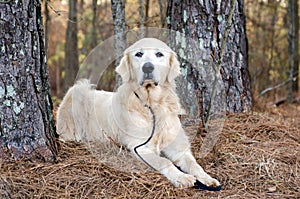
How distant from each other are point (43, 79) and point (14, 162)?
0.59 meters

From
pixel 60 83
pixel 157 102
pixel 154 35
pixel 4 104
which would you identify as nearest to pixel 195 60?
pixel 154 35

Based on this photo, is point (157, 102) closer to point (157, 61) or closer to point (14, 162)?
point (157, 61)

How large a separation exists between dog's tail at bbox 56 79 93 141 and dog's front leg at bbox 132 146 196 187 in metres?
0.98

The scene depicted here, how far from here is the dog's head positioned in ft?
10.7

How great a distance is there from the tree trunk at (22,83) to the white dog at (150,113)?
72cm

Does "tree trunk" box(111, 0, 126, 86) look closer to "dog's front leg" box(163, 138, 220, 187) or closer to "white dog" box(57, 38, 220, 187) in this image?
"white dog" box(57, 38, 220, 187)

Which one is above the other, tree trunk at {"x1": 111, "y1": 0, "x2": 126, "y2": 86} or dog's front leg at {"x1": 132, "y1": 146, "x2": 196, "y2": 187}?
tree trunk at {"x1": 111, "y1": 0, "x2": 126, "y2": 86}

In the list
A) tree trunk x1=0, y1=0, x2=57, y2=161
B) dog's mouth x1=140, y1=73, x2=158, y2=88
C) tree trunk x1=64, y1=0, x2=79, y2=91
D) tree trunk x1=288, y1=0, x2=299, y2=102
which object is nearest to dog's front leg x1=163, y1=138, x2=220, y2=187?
dog's mouth x1=140, y1=73, x2=158, y2=88

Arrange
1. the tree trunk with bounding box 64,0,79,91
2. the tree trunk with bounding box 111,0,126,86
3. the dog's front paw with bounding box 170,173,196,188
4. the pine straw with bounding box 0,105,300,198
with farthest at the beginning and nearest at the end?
the tree trunk with bounding box 64,0,79,91, the tree trunk with bounding box 111,0,126,86, the dog's front paw with bounding box 170,173,196,188, the pine straw with bounding box 0,105,300,198

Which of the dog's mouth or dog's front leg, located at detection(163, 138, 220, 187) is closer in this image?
dog's front leg, located at detection(163, 138, 220, 187)

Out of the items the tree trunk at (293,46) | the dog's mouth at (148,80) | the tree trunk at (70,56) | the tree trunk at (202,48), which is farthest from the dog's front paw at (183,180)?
the tree trunk at (70,56)

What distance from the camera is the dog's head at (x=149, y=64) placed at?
3.26m

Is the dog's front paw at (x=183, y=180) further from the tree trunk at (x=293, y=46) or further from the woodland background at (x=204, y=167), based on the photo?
the tree trunk at (x=293, y=46)

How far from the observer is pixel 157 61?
130 inches
